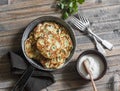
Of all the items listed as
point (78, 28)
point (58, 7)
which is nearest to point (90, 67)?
point (78, 28)

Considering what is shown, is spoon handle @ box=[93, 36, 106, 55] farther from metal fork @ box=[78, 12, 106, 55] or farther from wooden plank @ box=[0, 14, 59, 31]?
wooden plank @ box=[0, 14, 59, 31]

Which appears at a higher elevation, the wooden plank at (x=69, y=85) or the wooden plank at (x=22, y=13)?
the wooden plank at (x=22, y=13)

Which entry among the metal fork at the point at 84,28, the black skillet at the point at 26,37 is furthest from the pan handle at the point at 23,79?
the metal fork at the point at 84,28

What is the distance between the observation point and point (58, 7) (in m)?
1.40

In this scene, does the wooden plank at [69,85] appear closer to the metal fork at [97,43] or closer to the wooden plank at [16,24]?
the metal fork at [97,43]

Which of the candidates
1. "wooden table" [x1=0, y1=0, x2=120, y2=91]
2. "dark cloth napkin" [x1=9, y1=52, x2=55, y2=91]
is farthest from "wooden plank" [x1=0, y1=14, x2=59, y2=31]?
"dark cloth napkin" [x1=9, y1=52, x2=55, y2=91]

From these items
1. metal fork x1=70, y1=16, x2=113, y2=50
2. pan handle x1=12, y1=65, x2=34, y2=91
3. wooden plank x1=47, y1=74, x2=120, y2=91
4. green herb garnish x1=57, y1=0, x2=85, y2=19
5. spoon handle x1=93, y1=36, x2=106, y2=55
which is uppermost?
green herb garnish x1=57, y1=0, x2=85, y2=19

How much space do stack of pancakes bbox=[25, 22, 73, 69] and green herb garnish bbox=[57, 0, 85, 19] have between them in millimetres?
64

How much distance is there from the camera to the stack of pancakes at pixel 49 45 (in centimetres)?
131

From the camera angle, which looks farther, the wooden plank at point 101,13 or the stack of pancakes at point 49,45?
the wooden plank at point 101,13

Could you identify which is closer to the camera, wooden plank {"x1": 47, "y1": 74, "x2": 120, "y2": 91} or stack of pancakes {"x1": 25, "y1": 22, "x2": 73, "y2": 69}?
stack of pancakes {"x1": 25, "y1": 22, "x2": 73, "y2": 69}

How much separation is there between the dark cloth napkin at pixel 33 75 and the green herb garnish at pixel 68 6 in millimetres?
241

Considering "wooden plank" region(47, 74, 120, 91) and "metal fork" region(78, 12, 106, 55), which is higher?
"metal fork" region(78, 12, 106, 55)

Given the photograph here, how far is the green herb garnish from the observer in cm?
138
